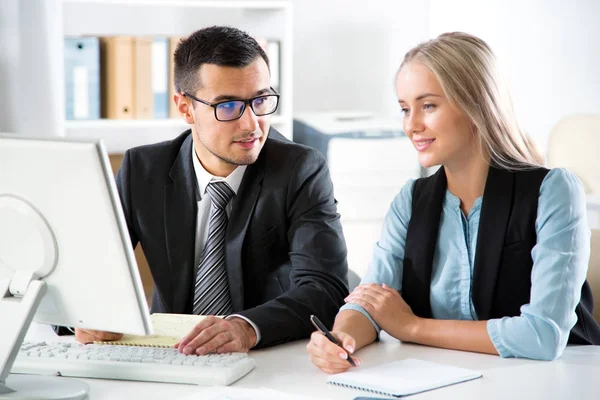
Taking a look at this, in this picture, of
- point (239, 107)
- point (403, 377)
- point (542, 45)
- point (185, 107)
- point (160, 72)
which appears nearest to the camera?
point (403, 377)

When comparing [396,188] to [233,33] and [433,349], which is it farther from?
[433,349]

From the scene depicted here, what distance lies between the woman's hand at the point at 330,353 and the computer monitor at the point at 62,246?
333 mm

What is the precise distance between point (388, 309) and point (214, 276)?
49cm

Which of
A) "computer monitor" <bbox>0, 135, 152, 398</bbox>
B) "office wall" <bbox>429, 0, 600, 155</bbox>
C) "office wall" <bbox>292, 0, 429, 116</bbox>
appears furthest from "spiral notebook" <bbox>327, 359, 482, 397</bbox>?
"office wall" <bbox>429, 0, 600, 155</bbox>

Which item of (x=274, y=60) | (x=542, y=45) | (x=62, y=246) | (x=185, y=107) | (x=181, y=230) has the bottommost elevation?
(x=181, y=230)

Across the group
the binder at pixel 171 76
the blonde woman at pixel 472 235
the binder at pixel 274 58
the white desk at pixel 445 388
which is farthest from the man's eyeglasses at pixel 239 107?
the binder at pixel 274 58

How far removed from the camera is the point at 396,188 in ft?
13.3

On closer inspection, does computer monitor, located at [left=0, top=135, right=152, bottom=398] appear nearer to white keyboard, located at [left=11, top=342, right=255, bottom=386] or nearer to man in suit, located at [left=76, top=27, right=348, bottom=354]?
white keyboard, located at [left=11, top=342, right=255, bottom=386]

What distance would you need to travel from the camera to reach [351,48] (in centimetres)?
443

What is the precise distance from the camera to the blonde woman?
1.63 meters

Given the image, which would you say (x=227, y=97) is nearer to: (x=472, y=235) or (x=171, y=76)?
(x=472, y=235)

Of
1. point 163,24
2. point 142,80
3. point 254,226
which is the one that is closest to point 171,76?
point 142,80

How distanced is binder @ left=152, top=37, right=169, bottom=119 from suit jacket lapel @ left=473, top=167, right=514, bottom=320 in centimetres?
242

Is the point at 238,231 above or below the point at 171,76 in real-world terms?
below
